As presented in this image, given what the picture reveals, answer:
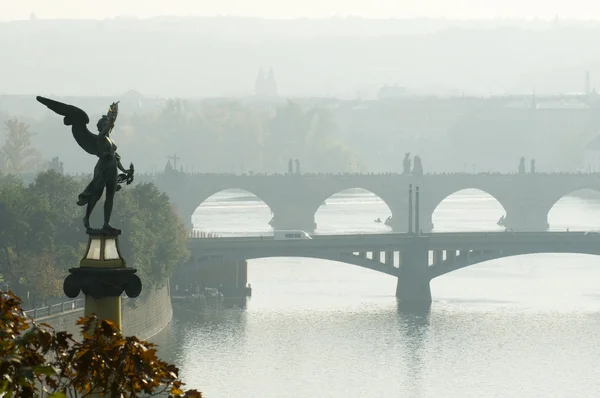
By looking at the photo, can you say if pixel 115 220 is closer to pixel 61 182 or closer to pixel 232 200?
pixel 61 182

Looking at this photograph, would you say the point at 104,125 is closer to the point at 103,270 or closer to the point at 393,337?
the point at 103,270

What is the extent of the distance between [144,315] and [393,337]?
24.6 ft

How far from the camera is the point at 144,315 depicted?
166 ft

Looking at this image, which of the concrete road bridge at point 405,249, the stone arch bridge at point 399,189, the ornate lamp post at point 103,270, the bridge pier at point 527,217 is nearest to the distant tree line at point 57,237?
the concrete road bridge at point 405,249

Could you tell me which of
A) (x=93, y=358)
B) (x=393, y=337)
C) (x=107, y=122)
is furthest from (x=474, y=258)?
(x=93, y=358)

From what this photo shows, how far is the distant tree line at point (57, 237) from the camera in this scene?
159ft

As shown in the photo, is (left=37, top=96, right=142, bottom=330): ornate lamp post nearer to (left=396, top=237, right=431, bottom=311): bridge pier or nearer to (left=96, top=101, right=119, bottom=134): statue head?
(left=96, top=101, right=119, bottom=134): statue head

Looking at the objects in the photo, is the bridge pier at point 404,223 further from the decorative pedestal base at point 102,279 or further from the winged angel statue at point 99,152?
the decorative pedestal base at point 102,279

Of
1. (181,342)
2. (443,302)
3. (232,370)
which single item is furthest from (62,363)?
(443,302)

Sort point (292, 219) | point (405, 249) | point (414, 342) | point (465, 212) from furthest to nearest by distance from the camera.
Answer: point (465, 212)
point (292, 219)
point (405, 249)
point (414, 342)

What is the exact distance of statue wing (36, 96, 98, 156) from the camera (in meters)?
9.33

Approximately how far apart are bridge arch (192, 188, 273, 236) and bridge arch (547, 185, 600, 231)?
17355 millimetres

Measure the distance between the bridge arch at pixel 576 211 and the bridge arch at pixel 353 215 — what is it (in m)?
10.2

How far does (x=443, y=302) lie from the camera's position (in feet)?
204
